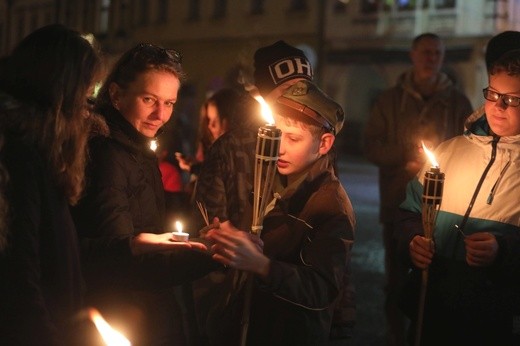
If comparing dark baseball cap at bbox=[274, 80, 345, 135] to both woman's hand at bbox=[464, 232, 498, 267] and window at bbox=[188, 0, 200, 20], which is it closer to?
woman's hand at bbox=[464, 232, 498, 267]

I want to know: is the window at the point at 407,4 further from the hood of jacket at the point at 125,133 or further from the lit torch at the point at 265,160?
the lit torch at the point at 265,160

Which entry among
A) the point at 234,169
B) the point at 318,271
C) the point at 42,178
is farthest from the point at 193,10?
the point at 42,178

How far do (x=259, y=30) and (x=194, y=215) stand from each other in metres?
34.8

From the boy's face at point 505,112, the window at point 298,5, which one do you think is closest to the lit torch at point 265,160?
the boy's face at point 505,112

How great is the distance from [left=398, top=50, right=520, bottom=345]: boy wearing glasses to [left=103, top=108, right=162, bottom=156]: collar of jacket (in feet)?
4.54

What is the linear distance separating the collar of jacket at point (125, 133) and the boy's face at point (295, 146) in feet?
2.24

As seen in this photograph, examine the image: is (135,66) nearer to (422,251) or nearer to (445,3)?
(422,251)

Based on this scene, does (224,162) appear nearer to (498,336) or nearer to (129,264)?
(129,264)

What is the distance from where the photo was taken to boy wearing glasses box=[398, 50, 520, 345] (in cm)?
364

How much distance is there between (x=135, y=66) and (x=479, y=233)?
72.2 inches

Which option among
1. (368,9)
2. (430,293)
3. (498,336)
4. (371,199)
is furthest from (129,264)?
(368,9)

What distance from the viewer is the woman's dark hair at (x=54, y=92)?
261 centimetres

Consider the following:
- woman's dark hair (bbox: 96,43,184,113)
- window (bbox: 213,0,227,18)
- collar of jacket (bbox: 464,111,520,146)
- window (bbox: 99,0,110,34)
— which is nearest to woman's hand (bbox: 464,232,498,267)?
collar of jacket (bbox: 464,111,520,146)

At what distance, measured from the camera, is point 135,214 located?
11.5ft
